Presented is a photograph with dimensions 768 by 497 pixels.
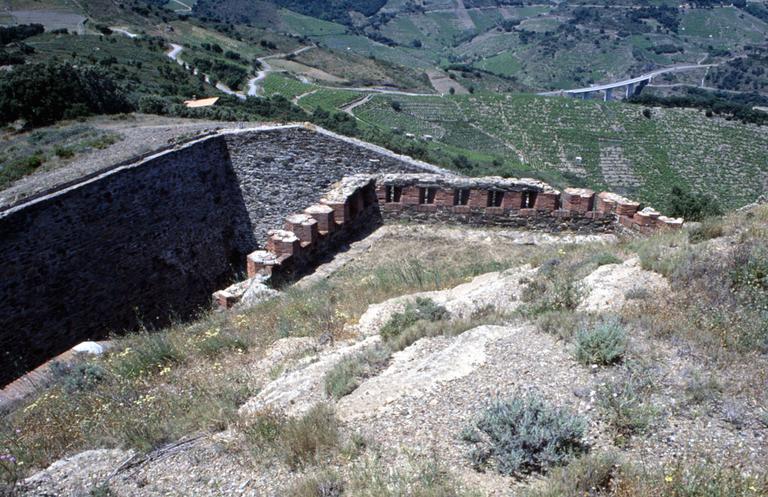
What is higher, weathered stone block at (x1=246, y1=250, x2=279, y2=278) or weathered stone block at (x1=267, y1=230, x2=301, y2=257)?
weathered stone block at (x1=267, y1=230, x2=301, y2=257)

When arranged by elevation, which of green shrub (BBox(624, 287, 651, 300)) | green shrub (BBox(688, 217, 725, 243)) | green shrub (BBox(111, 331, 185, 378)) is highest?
green shrub (BBox(688, 217, 725, 243))

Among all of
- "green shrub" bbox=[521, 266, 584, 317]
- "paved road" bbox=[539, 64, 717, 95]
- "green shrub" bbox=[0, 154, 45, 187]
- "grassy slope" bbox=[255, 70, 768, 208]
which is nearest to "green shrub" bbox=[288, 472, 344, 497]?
"green shrub" bbox=[521, 266, 584, 317]

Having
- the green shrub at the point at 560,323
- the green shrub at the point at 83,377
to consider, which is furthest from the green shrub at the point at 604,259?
the green shrub at the point at 83,377

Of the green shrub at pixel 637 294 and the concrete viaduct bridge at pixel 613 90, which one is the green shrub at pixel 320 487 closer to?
the green shrub at pixel 637 294

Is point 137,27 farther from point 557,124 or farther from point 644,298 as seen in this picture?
point 644,298

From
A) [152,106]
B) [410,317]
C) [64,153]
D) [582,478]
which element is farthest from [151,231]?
[152,106]

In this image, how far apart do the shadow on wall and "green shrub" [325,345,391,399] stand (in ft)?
16.9

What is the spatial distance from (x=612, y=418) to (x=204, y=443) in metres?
2.83

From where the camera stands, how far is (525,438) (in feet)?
10.7

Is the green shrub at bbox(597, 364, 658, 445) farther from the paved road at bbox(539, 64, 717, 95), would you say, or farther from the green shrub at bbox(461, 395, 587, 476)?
the paved road at bbox(539, 64, 717, 95)

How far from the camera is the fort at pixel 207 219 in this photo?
8883 mm

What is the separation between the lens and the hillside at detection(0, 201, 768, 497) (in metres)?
3.26

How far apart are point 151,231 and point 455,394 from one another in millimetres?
8912

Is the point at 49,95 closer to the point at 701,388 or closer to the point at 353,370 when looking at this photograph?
the point at 353,370
